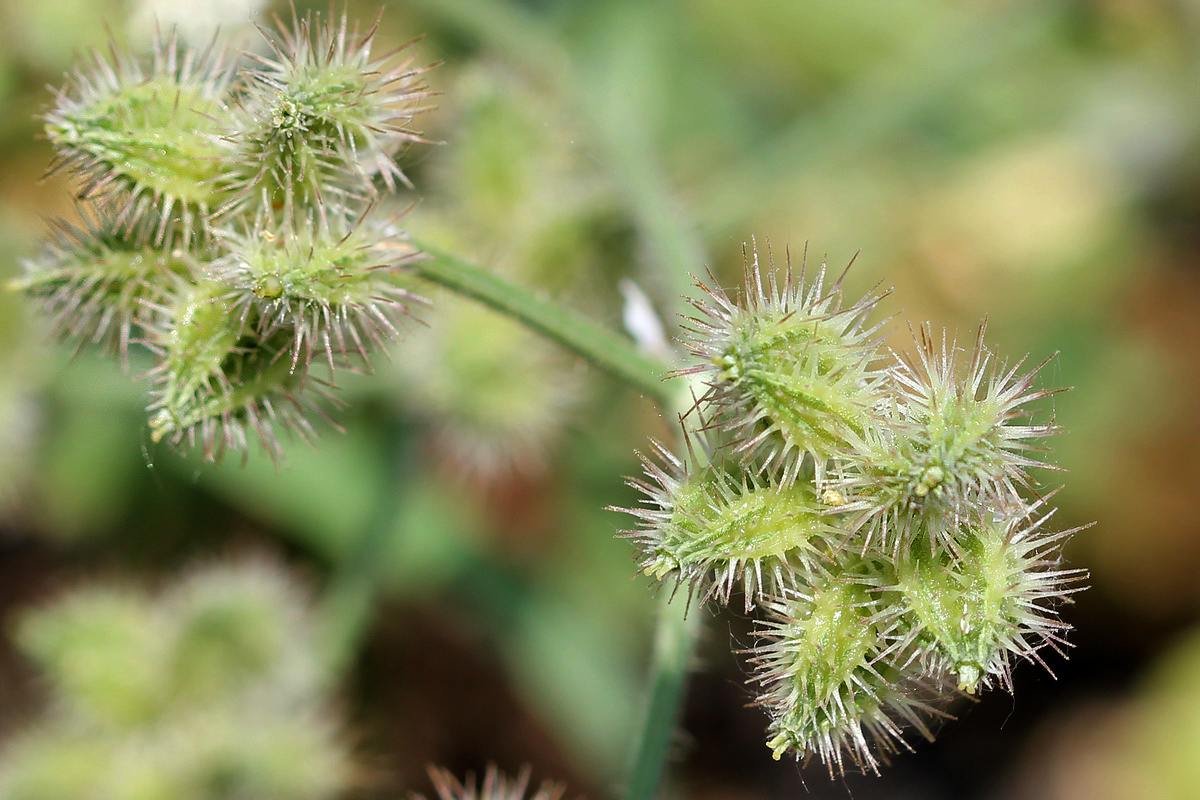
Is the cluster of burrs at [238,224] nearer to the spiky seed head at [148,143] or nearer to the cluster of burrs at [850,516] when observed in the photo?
the spiky seed head at [148,143]

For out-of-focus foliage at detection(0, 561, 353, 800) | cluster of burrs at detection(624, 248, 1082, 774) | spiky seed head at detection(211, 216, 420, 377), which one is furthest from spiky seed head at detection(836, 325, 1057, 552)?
out-of-focus foliage at detection(0, 561, 353, 800)

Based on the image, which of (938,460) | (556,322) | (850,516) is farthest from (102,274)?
(938,460)

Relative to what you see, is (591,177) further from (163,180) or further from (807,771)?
(807,771)

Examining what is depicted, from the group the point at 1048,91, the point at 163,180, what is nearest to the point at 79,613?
the point at 163,180

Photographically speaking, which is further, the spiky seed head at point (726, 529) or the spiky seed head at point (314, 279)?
the spiky seed head at point (314, 279)

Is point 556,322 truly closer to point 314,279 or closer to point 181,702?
point 314,279

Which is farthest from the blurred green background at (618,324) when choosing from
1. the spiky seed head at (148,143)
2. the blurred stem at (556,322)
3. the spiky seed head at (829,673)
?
the spiky seed head at (829,673)
